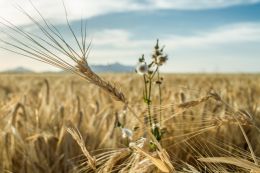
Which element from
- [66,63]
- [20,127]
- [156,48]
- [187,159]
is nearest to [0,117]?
[20,127]

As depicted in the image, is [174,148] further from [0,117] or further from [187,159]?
[0,117]

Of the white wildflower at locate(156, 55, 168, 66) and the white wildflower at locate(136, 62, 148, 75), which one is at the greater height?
the white wildflower at locate(156, 55, 168, 66)

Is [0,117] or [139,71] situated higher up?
[139,71]

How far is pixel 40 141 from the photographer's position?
11.5 feet

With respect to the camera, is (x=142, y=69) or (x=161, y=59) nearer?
(x=142, y=69)

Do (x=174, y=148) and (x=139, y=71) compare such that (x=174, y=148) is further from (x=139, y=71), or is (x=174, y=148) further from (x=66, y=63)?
(x=66, y=63)

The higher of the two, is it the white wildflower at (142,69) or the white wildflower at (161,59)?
the white wildflower at (161,59)

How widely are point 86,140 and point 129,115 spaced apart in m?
0.50

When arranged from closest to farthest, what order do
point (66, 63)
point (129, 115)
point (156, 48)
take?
1. point (66, 63)
2. point (156, 48)
3. point (129, 115)

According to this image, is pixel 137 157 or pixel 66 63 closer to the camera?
pixel 66 63

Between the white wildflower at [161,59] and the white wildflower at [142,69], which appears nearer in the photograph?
the white wildflower at [142,69]

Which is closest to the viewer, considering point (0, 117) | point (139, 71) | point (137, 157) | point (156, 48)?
point (137, 157)

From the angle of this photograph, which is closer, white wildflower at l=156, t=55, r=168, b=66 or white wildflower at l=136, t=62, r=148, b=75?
white wildflower at l=136, t=62, r=148, b=75

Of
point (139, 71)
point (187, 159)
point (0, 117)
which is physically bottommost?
point (187, 159)
